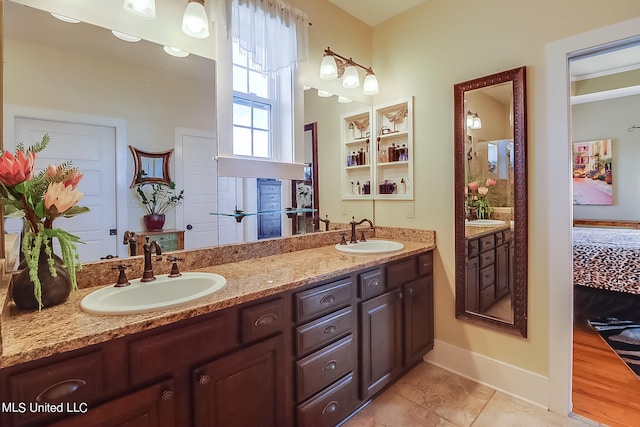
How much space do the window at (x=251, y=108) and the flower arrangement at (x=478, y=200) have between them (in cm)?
141

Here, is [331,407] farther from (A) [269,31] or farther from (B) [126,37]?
(A) [269,31]

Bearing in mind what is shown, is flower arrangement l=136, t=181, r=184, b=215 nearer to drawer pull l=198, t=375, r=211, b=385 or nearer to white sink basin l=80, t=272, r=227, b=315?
white sink basin l=80, t=272, r=227, b=315

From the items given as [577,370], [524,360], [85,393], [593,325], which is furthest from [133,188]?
[593,325]

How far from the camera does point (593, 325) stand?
2.92 meters

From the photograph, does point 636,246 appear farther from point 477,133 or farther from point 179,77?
point 179,77

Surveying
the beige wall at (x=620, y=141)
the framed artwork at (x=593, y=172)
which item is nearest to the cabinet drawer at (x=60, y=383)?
the beige wall at (x=620, y=141)

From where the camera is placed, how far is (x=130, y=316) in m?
1.00

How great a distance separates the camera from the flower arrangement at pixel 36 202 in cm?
97

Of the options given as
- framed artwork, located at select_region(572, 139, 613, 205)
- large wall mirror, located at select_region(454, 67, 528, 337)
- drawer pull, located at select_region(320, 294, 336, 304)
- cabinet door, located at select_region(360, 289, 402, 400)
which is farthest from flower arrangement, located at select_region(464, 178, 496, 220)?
framed artwork, located at select_region(572, 139, 613, 205)

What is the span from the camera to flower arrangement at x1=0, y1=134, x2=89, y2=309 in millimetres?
972

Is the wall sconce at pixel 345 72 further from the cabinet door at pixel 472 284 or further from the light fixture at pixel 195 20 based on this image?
the cabinet door at pixel 472 284

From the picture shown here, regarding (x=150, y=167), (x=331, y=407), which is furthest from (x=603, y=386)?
(x=150, y=167)

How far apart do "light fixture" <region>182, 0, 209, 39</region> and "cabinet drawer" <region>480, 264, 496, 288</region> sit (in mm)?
2294

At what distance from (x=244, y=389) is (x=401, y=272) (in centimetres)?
121
